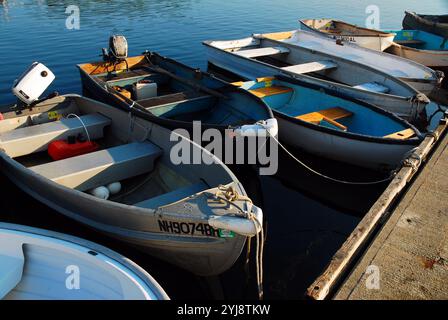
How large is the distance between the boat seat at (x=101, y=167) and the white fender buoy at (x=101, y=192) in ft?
0.27

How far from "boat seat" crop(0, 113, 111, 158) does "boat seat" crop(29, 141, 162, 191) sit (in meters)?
1.16

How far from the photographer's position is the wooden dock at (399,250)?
13.6 feet

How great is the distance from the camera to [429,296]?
4160 millimetres

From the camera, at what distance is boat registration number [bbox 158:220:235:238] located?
4.62 meters

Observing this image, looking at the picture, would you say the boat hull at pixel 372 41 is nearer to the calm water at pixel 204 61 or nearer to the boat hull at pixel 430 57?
the boat hull at pixel 430 57

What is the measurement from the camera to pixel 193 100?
902cm

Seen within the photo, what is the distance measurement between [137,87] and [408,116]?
23.3 feet

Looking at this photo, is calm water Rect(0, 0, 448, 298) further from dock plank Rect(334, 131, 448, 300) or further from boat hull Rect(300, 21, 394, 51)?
boat hull Rect(300, 21, 394, 51)

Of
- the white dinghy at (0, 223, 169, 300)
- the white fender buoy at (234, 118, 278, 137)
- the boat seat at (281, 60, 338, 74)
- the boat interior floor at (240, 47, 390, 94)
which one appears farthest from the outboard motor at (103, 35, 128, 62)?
the white dinghy at (0, 223, 169, 300)

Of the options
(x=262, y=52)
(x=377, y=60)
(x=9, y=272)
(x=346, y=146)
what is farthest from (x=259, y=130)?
(x=377, y=60)

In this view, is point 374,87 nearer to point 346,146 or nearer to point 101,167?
point 346,146
